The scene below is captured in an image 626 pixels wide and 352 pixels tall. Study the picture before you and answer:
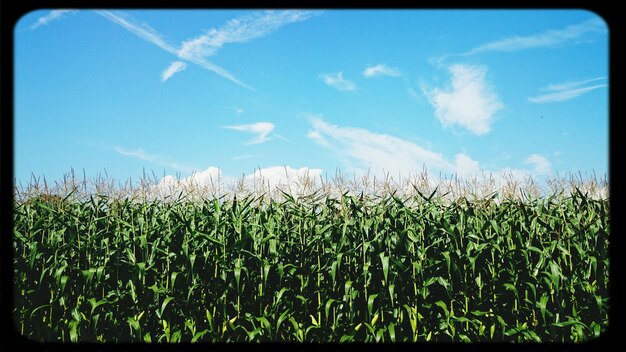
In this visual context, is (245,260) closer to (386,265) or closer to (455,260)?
(386,265)

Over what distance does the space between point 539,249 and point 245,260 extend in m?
2.82

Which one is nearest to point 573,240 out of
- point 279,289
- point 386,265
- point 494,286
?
point 494,286

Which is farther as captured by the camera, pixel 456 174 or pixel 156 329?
pixel 456 174

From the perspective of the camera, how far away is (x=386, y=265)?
14.4ft

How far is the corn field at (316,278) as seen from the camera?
178 inches

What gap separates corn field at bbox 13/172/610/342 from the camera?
4516 millimetres

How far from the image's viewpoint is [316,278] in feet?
15.9

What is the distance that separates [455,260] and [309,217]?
148 cm

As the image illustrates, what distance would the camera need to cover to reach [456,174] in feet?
18.3

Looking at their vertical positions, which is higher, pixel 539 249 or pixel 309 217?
pixel 309 217

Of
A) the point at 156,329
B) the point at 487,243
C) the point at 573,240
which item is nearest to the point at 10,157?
the point at 156,329
